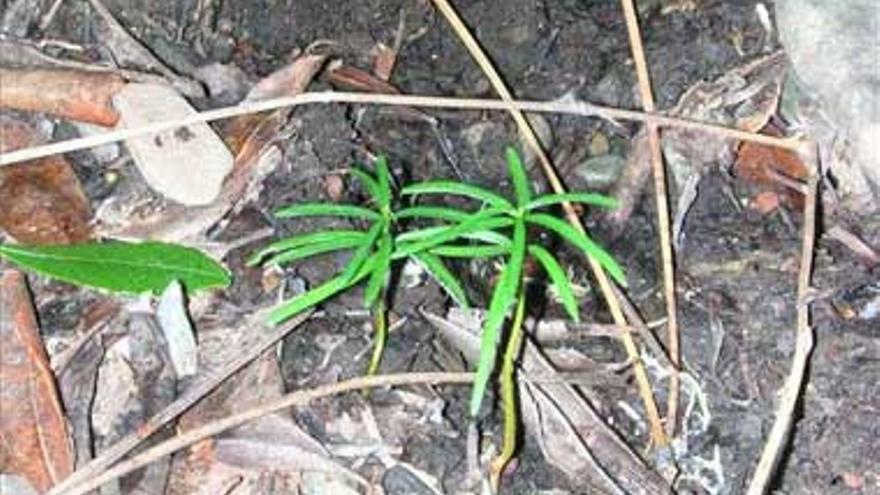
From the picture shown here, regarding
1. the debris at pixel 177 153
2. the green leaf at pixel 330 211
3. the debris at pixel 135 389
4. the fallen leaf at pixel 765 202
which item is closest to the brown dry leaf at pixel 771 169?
the fallen leaf at pixel 765 202

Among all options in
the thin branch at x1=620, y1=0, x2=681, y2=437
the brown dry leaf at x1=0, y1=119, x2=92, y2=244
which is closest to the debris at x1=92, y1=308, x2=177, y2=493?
the brown dry leaf at x1=0, y1=119, x2=92, y2=244

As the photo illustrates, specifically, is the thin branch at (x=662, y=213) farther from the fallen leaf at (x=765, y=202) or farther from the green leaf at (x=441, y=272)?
the green leaf at (x=441, y=272)

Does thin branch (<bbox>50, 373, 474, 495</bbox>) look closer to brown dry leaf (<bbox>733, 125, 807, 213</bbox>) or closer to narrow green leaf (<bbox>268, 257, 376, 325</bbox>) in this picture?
narrow green leaf (<bbox>268, 257, 376, 325</bbox>)

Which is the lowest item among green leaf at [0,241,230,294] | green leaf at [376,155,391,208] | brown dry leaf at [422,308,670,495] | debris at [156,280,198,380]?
brown dry leaf at [422,308,670,495]

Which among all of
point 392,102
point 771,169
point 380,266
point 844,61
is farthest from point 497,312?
point 844,61

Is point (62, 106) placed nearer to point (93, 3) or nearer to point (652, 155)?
point (93, 3)

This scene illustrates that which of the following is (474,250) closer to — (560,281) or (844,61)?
(560,281)

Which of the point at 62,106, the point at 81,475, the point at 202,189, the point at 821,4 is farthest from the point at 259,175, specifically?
the point at 821,4

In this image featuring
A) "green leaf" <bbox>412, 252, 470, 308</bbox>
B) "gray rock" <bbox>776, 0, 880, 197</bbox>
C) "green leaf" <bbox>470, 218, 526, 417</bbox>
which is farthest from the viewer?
"gray rock" <bbox>776, 0, 880, 197</bbox>
